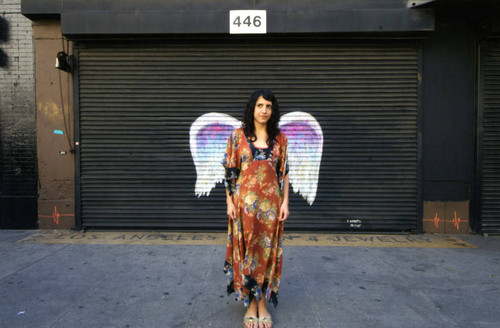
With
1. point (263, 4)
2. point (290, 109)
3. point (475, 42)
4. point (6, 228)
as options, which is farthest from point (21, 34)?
point (475, 42)

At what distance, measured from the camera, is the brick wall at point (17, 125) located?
603 cm

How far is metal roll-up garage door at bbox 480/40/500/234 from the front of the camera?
587cm

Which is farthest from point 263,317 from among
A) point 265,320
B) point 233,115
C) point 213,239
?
point 233,115

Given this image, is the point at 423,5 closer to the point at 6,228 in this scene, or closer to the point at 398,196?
the point at 398,196

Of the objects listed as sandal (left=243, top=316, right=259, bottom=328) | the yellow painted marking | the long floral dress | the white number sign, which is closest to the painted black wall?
the yellow painted marking

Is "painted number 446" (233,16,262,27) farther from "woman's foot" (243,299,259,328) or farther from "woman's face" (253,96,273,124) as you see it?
"woman's foot" (243,299,259,328)

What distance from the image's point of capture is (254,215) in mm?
2840

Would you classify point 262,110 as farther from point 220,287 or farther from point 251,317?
point 220,287

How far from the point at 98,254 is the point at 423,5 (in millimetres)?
6287

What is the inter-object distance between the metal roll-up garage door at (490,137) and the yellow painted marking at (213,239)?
88 centimetres

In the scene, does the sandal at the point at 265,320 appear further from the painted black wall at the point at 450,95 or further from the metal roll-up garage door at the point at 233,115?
the painted black wall at the point at 450,95

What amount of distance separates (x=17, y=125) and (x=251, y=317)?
5.63 metres

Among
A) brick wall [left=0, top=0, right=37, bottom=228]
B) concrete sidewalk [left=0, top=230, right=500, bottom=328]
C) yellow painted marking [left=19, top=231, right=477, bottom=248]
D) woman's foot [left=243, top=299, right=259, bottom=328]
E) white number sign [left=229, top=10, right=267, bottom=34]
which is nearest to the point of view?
woman's foot [left=243, top=299, right=259, bottom=328]

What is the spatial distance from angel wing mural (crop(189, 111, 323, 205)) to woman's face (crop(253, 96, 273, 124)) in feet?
10.0
